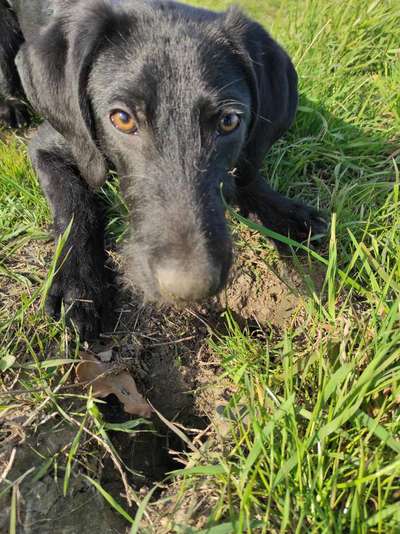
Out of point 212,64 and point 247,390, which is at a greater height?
point 212,64

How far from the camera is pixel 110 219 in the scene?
97.5 inches

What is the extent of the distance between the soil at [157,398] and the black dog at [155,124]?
0.27m

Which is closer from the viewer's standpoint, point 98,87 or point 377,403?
point 377,403

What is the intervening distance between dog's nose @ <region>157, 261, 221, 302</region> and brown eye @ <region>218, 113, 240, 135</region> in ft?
2.17

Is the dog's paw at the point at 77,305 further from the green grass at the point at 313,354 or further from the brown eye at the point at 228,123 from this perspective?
the brown eye at the point at 228,123

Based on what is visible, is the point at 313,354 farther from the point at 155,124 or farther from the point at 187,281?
the point at 155,124

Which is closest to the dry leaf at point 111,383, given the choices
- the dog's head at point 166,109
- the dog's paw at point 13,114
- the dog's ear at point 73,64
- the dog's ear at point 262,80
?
the dog's head at point 166,109

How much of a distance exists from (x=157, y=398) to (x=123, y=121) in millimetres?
1136

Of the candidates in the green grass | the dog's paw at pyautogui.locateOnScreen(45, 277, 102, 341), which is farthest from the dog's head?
the green grass

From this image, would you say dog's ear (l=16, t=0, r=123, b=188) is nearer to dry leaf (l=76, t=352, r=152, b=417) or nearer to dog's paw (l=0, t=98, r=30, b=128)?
dry leaf (l=76, t=352, r=152, b=417)

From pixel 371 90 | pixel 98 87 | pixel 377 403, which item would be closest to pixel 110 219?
pixel 98 87

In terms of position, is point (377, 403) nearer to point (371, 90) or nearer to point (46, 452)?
point (46, 452)

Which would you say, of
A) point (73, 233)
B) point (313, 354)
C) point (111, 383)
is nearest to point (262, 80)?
point (73, 233)

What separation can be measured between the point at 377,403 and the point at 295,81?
1525 mm
